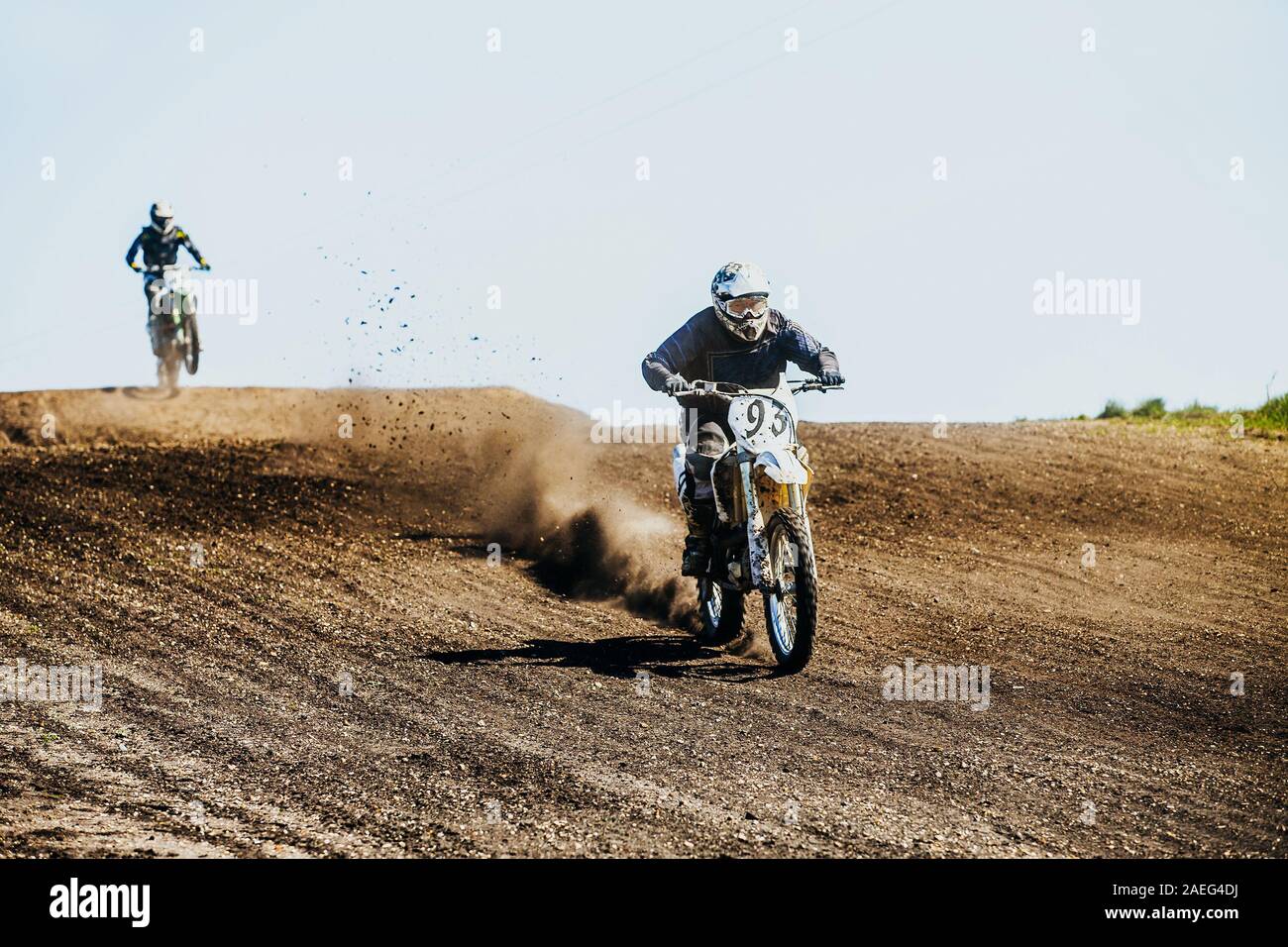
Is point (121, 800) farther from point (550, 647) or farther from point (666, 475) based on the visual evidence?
point (666, 475)

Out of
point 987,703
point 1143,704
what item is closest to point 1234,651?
point 1143,704

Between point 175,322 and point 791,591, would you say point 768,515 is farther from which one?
point 175,322

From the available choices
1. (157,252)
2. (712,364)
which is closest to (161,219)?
(157,252)

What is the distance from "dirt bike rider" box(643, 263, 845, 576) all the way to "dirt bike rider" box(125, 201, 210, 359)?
1355 centimetres

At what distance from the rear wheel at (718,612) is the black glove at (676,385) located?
1.46m

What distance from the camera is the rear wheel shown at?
9094 millimetres

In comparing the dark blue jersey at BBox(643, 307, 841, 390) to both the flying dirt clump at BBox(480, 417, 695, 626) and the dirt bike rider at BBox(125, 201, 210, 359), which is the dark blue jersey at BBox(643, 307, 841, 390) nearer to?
the flying dirt clump at BBox(480, 417, 695, 626)

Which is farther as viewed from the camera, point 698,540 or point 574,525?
point 574,525

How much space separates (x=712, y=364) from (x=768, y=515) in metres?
1.24

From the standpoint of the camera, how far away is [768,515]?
8602 millimetres

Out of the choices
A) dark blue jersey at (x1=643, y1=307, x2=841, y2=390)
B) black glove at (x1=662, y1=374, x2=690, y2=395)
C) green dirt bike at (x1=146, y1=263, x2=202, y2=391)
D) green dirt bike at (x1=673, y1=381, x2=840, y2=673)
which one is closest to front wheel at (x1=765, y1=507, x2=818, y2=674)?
green dirt bike at (x1=673, y1=381, x2=840, y2=673)

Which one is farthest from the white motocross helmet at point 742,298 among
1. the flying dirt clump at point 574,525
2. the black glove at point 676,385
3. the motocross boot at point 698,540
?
the flying dirt clump at point 574,525

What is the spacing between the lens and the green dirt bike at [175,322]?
20109 mm

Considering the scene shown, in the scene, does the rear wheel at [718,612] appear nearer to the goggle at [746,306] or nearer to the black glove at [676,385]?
the black glove at [676,385]
